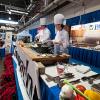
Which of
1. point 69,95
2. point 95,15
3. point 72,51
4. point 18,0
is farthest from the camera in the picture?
point 18,0

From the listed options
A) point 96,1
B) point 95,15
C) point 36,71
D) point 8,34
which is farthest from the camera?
point 8,34

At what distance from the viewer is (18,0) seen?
305 inches

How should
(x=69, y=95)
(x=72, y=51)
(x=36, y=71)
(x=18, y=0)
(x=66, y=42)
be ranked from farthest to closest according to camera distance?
(x=18, y=0) < (x=72, y=51) < (x=66, y=42) < (x=36, y=71) < (x=69, y=95)

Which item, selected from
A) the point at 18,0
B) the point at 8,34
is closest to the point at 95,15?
the point at 18,0

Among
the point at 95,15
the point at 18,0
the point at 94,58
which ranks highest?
the point at 18,0

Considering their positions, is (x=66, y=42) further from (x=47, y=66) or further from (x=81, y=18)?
(x=81, y=18)

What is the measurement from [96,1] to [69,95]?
3655 millimetres

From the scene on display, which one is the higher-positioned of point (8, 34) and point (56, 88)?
point (8, 34)

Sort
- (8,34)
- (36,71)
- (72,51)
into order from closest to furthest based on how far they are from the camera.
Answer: (36,71), (72,51), (8,34)

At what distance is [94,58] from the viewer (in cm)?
346

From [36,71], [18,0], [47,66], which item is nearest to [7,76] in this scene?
[47,66]

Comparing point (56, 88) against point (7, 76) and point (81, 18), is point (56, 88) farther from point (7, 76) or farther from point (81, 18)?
→ point (81, 18)

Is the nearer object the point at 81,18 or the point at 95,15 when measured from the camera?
the point at 95,15

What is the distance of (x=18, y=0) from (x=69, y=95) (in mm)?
7671
